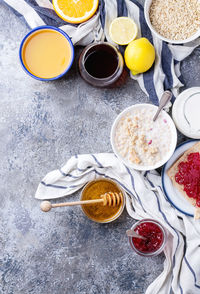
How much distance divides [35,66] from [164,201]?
0.79 m

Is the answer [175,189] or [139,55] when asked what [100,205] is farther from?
[139,55]

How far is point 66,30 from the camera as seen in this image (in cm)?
180

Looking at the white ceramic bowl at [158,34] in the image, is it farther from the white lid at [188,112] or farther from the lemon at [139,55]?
A: the white lid at [188,112]

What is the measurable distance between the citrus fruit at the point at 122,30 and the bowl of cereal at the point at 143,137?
29 centimetres

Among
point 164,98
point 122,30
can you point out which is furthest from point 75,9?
point 164,98

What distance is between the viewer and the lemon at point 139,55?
1673mm

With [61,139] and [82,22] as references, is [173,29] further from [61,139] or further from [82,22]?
[61,139]

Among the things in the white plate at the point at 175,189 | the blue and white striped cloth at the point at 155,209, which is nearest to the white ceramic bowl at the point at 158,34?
the white plate at the point at 175,189

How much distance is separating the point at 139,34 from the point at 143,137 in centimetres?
46

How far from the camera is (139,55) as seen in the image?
1673mm

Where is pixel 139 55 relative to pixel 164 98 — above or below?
above

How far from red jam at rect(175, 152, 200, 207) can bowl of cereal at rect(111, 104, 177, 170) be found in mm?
87

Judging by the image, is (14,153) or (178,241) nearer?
(178,241)

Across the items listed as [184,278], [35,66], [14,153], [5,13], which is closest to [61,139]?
[14,153]
